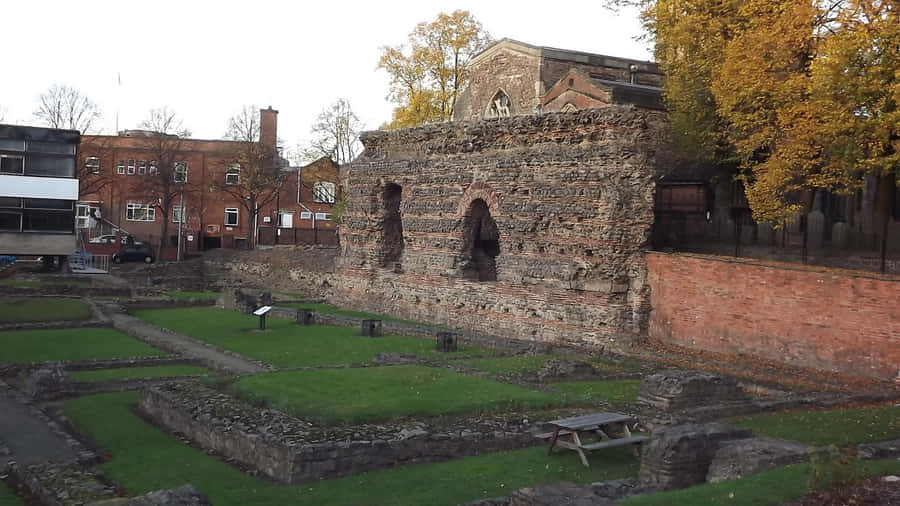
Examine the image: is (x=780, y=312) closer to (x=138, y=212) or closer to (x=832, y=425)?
(x=832, y=425)

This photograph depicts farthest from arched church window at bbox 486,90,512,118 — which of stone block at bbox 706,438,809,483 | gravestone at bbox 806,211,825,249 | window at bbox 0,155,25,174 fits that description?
stone block at bbox 706,438,809,483

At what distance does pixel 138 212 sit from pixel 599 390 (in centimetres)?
4683

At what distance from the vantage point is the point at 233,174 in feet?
178

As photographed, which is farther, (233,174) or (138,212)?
(138,212)

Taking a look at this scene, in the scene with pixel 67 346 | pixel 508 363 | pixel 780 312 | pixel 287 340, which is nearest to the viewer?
pixel 780 312

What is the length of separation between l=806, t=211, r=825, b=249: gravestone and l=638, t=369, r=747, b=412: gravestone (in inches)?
308

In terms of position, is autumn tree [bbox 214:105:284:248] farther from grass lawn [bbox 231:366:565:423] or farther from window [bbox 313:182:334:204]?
grass lawn [bbox 231:366:565:423]

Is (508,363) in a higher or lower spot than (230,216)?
lower

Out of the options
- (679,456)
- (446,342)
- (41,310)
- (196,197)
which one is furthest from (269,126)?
(679,456)

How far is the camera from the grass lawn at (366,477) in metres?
9.42

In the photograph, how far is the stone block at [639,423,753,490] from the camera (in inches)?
364

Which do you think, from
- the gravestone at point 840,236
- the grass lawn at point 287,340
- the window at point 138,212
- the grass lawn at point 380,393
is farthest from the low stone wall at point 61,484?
the window at point 138,212

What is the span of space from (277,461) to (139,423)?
384 cm

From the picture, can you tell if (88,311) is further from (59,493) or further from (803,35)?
(803,35)
